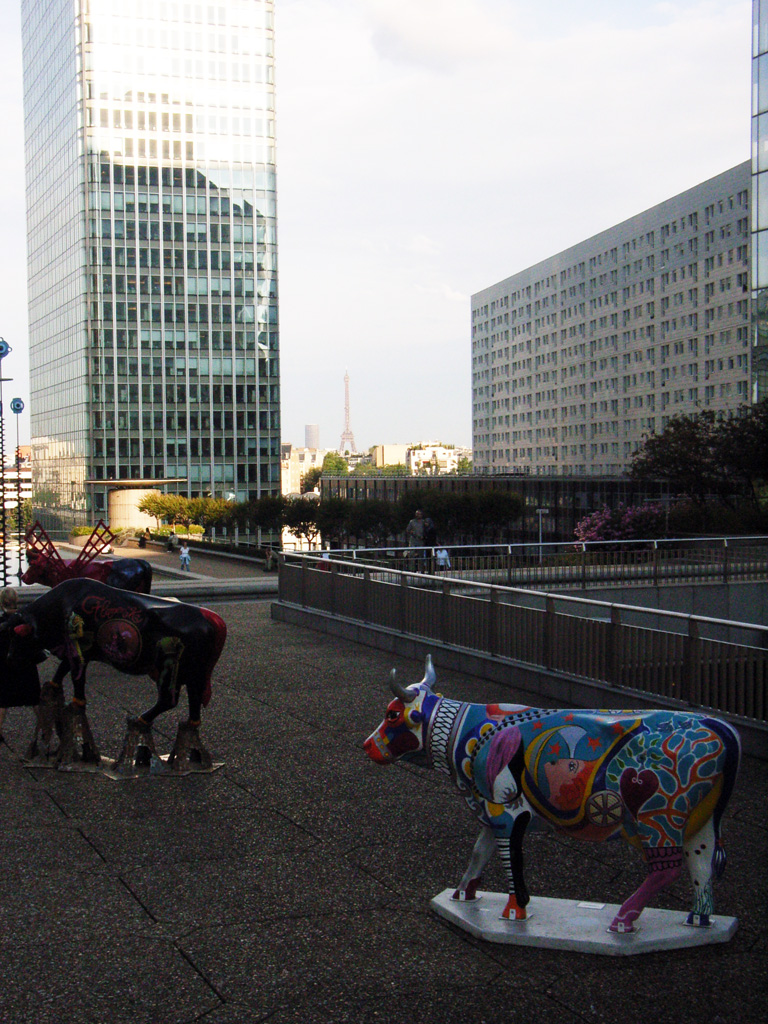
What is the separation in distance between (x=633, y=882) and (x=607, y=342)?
111061 millimetres

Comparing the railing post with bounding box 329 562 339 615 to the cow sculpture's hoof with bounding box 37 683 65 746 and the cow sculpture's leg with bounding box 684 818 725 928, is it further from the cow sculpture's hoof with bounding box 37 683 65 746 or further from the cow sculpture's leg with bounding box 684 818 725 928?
the cow sculpture's leg with bounding box 684 818 725 928

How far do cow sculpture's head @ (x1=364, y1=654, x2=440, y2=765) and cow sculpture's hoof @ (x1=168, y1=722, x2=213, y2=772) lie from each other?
11.3 feet

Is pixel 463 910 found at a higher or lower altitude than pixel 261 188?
lower

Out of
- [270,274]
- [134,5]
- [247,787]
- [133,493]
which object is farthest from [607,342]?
[247,787]

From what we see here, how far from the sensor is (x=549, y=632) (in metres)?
12.0

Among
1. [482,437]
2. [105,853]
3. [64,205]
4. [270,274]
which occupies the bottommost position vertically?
[105,853]

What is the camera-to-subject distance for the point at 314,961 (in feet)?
17.9

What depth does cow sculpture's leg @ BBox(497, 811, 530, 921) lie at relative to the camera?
5.54m

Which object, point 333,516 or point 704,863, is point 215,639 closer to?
point 704,863

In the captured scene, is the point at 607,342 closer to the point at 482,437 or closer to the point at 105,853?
the point at 482,437

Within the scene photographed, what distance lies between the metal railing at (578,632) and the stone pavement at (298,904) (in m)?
0.86

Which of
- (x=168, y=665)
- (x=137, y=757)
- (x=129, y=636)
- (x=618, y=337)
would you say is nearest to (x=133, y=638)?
(x=129, y=636)

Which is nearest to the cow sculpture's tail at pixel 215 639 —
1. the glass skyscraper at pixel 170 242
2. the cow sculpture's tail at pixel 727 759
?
the cow sculpture's tail at pixel 727 759

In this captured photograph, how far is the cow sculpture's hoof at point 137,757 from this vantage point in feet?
29.4
